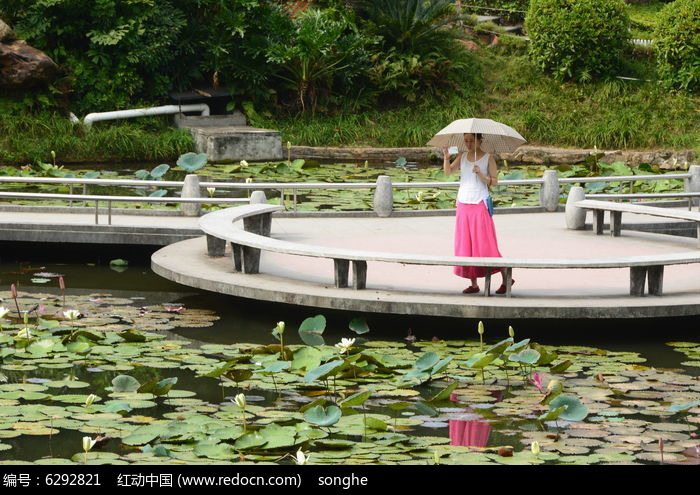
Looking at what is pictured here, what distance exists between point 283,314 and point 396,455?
13.3 feet

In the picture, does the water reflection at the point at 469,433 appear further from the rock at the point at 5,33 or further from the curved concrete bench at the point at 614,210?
the rock at the point at 5,33

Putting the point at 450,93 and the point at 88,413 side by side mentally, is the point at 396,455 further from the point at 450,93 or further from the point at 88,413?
the point at 450,93

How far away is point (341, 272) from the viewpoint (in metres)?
9.68

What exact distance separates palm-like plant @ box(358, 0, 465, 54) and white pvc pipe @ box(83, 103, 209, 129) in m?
3.83

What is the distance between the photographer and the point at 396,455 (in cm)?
620

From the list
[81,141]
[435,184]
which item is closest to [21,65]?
[81,141]

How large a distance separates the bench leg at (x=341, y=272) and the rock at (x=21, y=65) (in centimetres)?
1251

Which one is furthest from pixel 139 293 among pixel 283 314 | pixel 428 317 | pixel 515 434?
pixel 515 434

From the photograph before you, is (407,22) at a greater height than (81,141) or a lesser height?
greater

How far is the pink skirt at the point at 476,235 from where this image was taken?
9.59 metres

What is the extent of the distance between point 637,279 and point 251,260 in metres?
3.33

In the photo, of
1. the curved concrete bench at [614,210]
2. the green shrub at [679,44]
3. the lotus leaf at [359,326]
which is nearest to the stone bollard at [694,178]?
the curved concrete bench at [614,210]

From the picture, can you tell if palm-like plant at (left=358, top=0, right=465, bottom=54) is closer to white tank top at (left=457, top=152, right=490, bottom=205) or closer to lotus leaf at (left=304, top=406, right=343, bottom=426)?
white tank top at (left=457, top=152, right=490, bottom=205)

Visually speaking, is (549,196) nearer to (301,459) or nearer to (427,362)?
(427,362)
